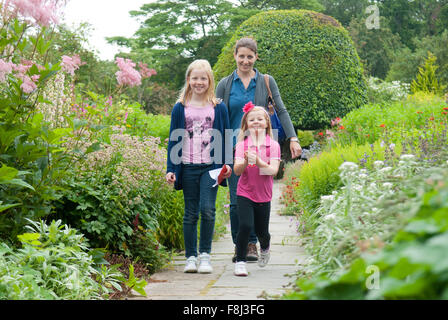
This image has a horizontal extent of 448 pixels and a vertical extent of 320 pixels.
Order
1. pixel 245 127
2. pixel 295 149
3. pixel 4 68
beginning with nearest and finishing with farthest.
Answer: pixel 4 68 < pixel 245 127 < pixel 295 149

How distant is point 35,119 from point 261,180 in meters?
1.83

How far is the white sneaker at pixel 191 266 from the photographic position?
409 cm

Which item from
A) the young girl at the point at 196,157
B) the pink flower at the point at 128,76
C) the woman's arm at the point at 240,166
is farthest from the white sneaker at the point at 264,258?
the pink flower at the point at 128,76

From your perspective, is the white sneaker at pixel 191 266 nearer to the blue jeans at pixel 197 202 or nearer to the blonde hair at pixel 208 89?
the blue jeans at pixel 197 202

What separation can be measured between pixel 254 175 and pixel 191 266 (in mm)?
930

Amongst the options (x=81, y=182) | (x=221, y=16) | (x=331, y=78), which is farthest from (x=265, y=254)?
(x=221, y=16)

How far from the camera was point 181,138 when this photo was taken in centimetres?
420

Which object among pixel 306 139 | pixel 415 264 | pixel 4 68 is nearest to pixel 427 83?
pixel 306 139

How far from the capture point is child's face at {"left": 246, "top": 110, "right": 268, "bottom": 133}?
4.12 m

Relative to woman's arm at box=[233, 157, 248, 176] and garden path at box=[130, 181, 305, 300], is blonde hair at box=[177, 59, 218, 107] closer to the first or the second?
woman's arm at box=[233, 157, 248, 176]

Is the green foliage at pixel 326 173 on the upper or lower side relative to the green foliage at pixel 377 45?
lower

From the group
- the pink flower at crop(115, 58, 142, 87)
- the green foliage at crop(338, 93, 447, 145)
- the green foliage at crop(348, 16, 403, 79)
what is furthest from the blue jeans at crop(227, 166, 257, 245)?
the green foliage at crop(348, 16, 403, 79)

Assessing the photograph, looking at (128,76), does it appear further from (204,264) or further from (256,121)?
(204,264)

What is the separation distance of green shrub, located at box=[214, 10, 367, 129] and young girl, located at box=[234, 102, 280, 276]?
7.53 m
